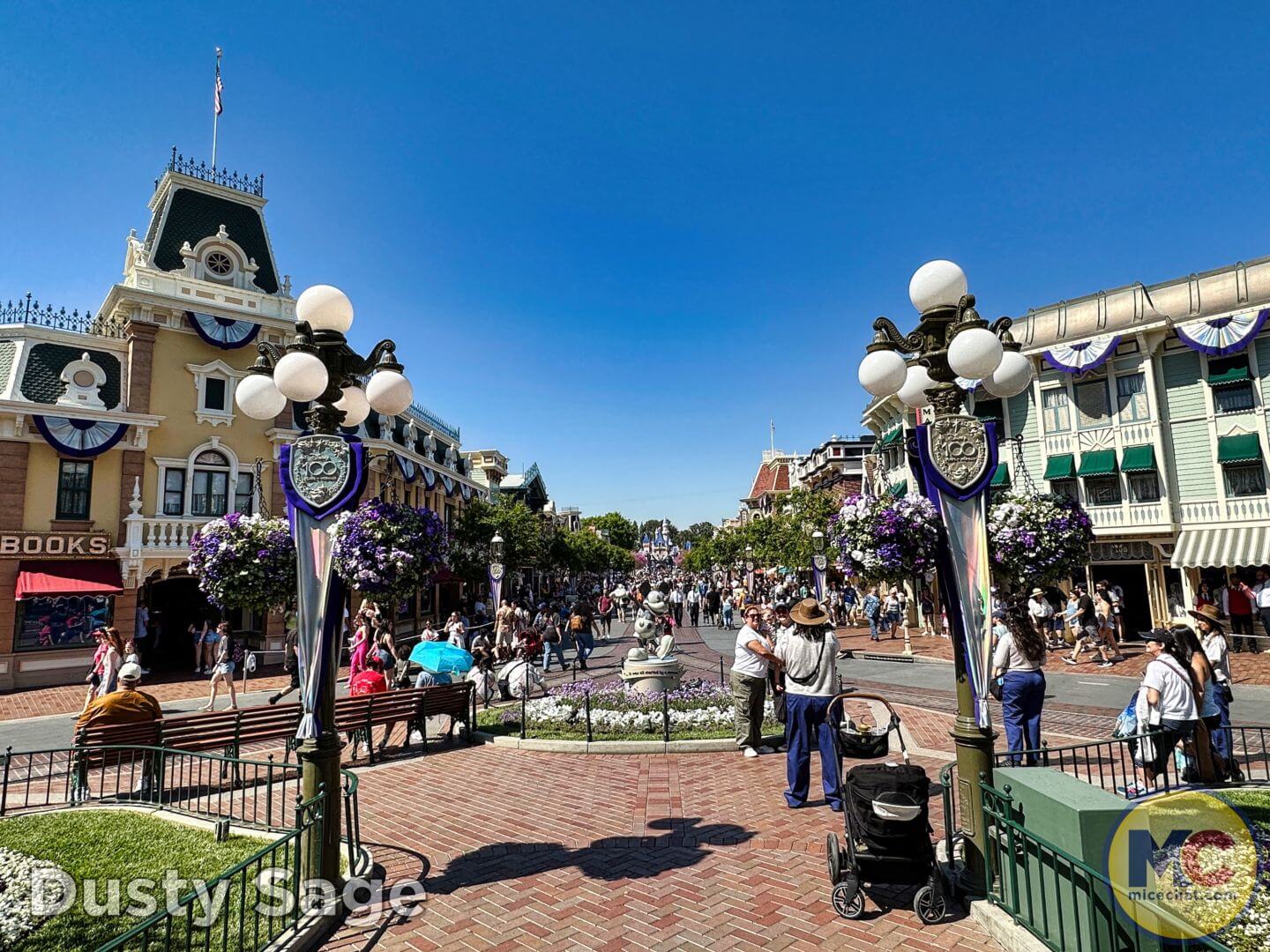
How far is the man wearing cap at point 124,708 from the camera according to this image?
7812mm

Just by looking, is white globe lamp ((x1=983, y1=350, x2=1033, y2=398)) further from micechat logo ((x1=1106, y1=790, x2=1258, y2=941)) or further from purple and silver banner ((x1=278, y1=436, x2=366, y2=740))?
purple and silver banner ((x1=278, y1=436, x2=366, y2=740))

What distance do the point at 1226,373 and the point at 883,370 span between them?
75.0 feet

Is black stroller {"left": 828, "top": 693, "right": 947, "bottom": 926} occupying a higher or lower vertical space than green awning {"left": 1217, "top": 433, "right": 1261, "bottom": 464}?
lower

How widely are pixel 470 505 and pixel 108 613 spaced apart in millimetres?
17762

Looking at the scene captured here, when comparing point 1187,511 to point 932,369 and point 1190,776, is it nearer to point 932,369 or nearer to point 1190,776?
point 1190,776

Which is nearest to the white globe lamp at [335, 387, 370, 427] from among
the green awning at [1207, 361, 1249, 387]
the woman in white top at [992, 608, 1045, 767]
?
the woman in white top at [992, 608, 1045, 767]

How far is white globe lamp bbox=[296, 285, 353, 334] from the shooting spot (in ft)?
17.4

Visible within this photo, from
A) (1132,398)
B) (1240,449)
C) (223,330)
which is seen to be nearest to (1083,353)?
(1132,398)

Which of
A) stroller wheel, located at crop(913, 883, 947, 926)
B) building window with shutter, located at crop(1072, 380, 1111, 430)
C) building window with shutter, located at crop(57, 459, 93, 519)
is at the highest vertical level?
building window with shutter, located at crop(1072, 380, 1111, 430)

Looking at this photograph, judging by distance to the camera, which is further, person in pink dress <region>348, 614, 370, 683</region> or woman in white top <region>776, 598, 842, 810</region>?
person in pink dress <region>348, 614, 370, 683</region>

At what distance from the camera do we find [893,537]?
5.86 m

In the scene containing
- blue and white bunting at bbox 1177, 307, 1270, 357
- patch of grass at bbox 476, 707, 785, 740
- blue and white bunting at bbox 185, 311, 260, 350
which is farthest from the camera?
blue and white bunting at bbox 185, 311, 260, 350

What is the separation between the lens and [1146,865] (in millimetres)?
3902

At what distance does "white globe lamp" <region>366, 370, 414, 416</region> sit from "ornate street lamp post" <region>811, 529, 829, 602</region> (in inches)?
776
